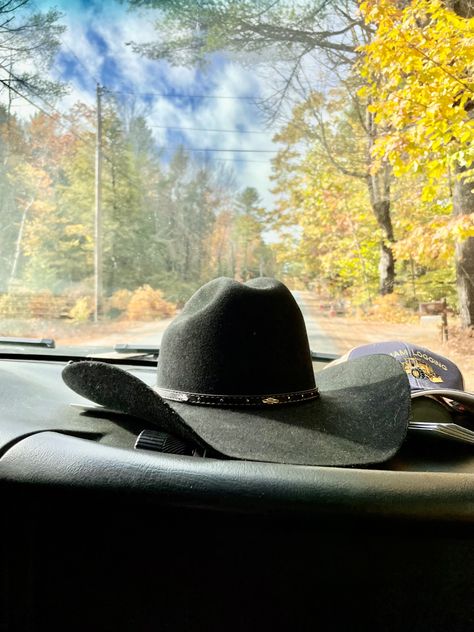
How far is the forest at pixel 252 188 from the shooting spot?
1.87m

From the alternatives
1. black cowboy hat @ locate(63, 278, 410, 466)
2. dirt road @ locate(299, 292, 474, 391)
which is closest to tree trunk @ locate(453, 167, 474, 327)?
dirt road @ locate(299, 292, 474, 391)

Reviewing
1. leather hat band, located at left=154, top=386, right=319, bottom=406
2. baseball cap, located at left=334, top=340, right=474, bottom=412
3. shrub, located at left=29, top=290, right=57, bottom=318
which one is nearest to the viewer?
leather hat band, located at left=154, top=386, right=319, bottom=406

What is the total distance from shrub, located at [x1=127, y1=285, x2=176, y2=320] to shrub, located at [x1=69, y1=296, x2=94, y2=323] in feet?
0.54

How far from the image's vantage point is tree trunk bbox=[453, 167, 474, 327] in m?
1.77

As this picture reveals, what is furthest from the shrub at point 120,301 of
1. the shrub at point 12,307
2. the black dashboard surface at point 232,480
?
the black dashboard surface at point 232,480

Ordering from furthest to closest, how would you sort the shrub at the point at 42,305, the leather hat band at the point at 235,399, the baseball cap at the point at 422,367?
the shrub at the point at 42,305 → the baseball cap at the point at 422,367 → the leather hat band at the point at 235,399

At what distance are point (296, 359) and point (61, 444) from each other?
35 centimetres

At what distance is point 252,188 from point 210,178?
0.65ft

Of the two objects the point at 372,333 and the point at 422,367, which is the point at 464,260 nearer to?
the point at 372,333

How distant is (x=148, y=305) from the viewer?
200cm

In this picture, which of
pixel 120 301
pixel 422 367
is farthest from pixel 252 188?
pixel 422 367

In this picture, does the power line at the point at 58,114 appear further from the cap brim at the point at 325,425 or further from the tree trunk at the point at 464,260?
the cap brim at the point at 325,425

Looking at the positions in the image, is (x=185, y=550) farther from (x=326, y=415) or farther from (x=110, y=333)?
(x=110, y=333)

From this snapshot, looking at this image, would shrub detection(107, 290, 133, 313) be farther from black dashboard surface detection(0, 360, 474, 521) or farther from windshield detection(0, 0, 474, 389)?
black dashboard surface detection(0, 360, 474, 521)
